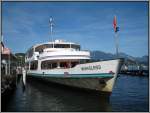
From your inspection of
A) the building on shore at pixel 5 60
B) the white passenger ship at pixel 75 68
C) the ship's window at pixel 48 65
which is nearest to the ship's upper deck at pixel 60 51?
the white passenger ship at pixel 75 68

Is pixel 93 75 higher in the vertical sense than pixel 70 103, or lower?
higher

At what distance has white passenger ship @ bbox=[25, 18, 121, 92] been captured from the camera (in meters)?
16.9

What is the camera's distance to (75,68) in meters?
19.2

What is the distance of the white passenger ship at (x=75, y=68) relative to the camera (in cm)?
1686

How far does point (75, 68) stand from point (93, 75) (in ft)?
6.86

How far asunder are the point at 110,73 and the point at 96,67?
1.28m

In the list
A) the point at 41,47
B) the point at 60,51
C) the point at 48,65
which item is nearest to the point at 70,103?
the point at 60,51

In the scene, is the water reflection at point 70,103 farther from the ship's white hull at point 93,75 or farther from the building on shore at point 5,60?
the building on shore at point 5,60

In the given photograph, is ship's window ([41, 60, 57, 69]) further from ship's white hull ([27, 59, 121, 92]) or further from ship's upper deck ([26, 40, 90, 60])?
ship's white hull ([27, 59, 121, 92])

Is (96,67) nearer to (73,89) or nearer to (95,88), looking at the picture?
(95,88)

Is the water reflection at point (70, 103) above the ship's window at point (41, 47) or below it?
below

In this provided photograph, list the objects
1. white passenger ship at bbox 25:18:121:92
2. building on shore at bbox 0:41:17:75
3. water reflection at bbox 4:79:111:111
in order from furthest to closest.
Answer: building on shore at bbox 0:41:17:75
white passenger ship at bbox 25:18:121:92
water reflection at bbox 4:79:111:111

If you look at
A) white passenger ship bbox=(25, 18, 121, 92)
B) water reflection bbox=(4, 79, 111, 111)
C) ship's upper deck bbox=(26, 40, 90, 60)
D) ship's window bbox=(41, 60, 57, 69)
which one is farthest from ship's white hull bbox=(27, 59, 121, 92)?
ship's window bbox=(41, 60, 57, 69)

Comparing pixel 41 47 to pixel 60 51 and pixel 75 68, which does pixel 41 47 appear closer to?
pixel 60 51
